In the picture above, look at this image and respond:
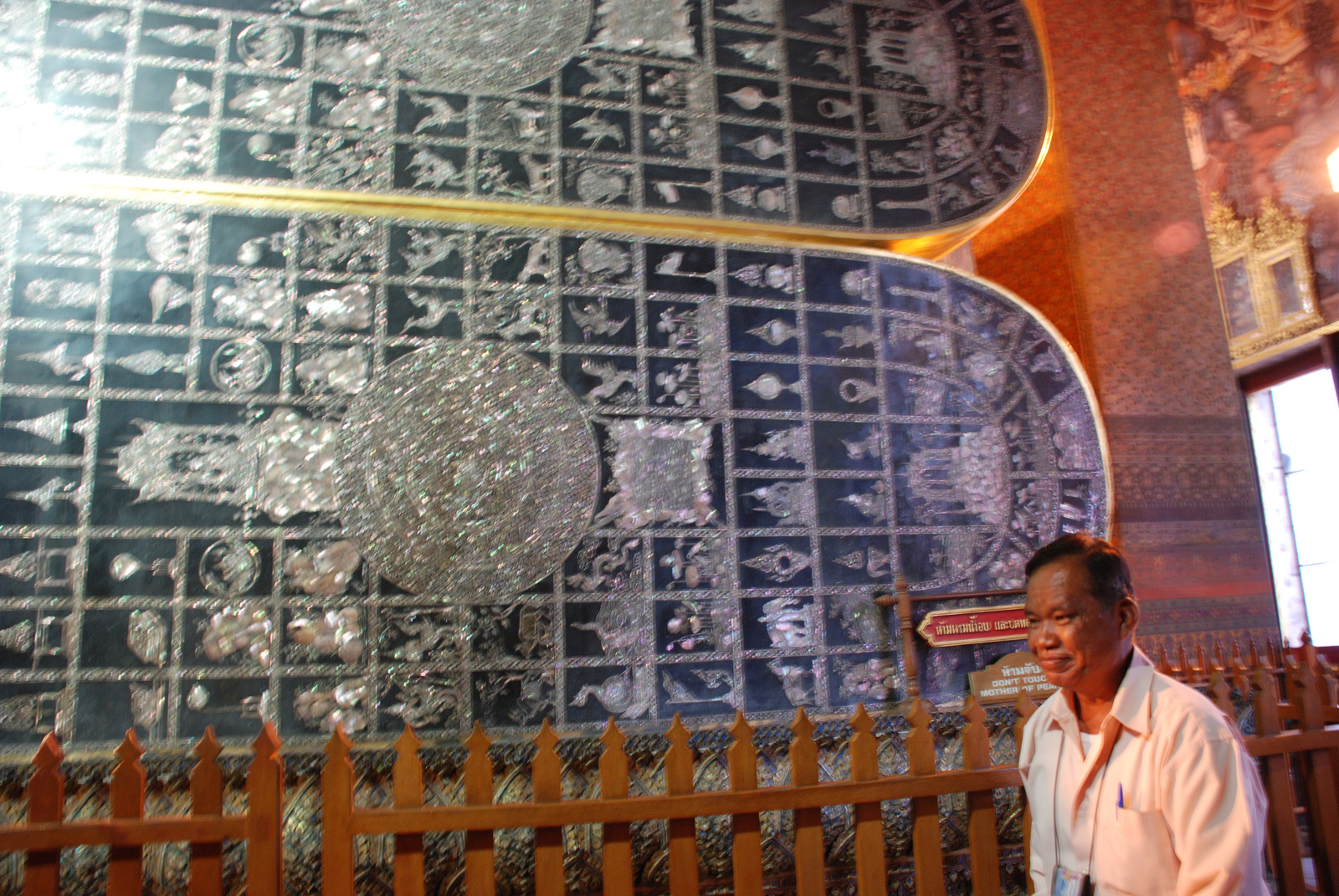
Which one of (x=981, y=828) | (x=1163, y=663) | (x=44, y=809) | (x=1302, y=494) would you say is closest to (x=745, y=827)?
(x=981, y=828)

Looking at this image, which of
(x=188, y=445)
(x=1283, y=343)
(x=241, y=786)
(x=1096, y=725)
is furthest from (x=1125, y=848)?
(x=1283, y=343)

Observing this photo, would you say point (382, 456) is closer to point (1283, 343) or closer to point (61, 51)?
point (61, 51)

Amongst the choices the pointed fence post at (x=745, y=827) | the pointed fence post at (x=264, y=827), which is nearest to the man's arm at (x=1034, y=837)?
the pointed fence post at (x=745, y=827)

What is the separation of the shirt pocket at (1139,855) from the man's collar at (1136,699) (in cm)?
17

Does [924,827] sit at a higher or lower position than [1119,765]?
lower

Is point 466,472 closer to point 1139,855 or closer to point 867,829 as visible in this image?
point 867,829

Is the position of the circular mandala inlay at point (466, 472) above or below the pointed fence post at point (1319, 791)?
above

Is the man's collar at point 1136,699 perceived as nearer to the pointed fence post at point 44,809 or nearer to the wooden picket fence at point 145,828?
the wooden picket fence at point 145,828

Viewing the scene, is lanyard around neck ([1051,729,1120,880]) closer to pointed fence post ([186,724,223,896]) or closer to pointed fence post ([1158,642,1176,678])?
pointed fence post ([186,724,223,896])

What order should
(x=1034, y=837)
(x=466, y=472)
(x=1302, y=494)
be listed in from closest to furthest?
(x=1034, y=837) < (x=466, y=472) < (x=1302, y=494)

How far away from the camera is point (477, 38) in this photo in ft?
14.9

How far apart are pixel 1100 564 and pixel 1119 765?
1.37 ft

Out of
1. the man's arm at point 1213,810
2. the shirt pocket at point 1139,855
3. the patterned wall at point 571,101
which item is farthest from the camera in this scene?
the patterned wall at point 571,101

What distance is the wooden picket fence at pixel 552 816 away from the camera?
2445 millimetres
